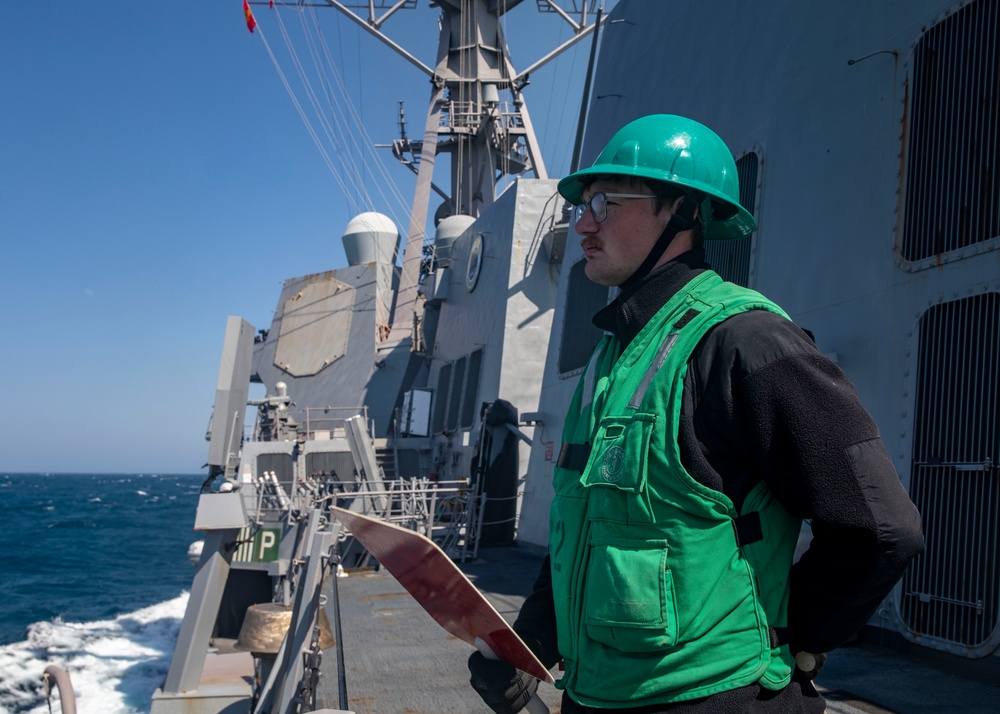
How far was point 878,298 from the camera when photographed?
14.5 ft

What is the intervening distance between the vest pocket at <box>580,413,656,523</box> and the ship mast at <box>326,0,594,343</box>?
20.4m

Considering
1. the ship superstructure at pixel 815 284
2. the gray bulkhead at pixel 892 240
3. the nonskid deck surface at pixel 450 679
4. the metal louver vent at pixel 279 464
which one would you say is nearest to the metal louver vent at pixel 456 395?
the ship superstructure at pixel 815 284

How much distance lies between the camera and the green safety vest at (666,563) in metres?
1.40

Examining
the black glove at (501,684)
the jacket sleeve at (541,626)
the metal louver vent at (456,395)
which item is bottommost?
the black glove at (501,684)

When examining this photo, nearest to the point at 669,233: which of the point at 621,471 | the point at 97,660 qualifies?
the point at 621,471

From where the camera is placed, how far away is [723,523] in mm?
1434

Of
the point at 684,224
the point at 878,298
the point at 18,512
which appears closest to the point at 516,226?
the point at 878,298

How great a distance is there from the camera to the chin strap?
1.74 meters

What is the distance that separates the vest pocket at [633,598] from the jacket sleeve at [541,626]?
411 millimetres

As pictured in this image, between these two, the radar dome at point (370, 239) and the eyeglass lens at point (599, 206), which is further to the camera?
the radar dome at point (370, 239)

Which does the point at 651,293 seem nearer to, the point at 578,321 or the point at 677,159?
the point at 677,159

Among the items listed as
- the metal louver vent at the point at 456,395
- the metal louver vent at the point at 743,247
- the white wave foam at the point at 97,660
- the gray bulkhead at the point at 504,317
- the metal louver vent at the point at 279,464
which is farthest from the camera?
the metal louver vent at the point at 279,464

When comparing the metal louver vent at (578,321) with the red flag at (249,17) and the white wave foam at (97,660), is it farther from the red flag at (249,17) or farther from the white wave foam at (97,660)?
the red flag at (249,17)

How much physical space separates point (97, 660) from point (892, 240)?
16929 millimetres
